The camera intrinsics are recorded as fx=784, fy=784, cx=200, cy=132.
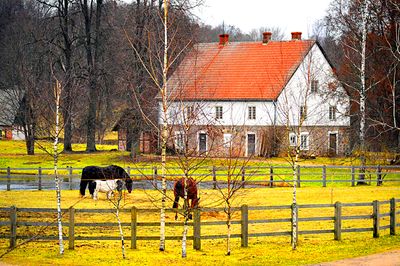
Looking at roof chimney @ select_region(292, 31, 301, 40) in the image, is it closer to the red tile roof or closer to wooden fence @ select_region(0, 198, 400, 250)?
the red tile roof

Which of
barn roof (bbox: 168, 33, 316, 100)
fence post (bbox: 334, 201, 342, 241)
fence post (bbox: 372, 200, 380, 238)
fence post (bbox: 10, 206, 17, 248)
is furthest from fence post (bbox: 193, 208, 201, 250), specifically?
barn roof (bbox: 168, 33, 316, 100)

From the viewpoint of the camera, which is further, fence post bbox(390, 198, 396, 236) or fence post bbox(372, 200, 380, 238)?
fence post bbox(390, 198, 396, 236)

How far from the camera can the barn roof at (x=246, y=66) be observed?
66938 millimetres

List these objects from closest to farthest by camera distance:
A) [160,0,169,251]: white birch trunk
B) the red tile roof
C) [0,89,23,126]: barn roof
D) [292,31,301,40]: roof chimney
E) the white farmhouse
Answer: [160,0,169,251]: white birch trunk → the white farmhouse → the red tile roof → [292,31,301,40]: roof chimney → [0,89,23,126]: barn roof

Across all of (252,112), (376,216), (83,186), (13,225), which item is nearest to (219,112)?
(252,112)

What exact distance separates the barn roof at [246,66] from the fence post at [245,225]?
4130 centimetres

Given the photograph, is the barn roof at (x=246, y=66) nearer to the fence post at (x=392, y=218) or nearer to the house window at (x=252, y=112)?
the house window at (x=252, y=112)

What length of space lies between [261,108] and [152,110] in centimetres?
1463

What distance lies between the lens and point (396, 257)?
74.1 feet

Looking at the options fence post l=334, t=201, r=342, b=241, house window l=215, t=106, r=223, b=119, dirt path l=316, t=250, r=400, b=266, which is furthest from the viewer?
house window l=215, t=106, r=223, b=119

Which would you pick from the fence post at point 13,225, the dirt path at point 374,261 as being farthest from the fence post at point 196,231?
A: the fence post at point 13,225

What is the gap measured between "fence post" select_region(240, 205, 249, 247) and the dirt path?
117 inches

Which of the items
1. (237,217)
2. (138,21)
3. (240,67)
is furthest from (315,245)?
(240,67)

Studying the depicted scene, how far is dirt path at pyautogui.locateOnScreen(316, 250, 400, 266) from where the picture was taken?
21.6 meters
